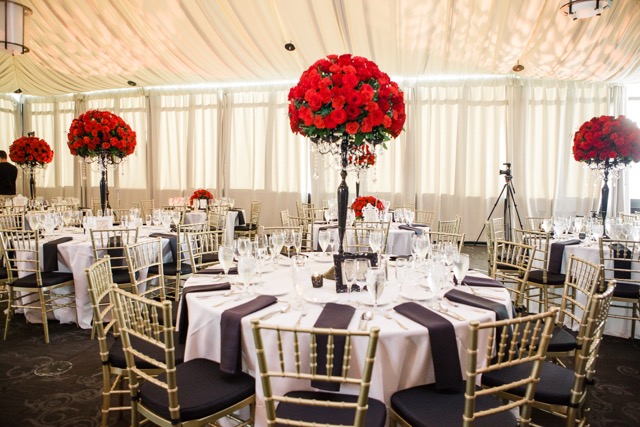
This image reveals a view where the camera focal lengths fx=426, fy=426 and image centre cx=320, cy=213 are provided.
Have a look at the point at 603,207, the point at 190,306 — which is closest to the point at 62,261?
the point at 190,306

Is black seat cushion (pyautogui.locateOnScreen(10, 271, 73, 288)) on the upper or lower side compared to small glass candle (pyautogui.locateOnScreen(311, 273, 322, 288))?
lower

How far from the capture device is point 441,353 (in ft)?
6.05

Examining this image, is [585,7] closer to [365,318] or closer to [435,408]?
[365,318]

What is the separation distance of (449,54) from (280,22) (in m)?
2.98

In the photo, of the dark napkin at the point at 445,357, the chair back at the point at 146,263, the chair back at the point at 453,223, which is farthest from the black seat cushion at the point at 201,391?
the chair back at the point at 453,223


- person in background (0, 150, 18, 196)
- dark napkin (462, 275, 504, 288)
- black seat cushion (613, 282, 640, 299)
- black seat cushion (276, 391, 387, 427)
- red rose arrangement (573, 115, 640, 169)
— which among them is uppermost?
red rose arrangement (573, 115, 640, 169)

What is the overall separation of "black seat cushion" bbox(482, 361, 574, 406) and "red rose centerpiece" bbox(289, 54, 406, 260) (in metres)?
1.15

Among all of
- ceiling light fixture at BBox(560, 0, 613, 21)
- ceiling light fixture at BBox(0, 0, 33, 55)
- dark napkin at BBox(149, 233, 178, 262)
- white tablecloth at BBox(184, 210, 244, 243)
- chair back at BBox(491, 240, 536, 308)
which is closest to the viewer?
chair back at BBox(491, 240, 536, 308)

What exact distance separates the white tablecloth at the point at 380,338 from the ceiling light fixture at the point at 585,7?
3706mm

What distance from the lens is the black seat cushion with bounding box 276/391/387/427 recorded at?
1.63 metres

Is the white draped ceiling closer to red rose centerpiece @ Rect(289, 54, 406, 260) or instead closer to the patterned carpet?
red rose centerpiece @ Rect(289, 54, 406, 260)

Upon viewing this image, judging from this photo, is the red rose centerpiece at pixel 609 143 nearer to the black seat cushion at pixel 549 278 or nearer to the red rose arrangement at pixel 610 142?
the red rose arrangement at pixel 610 142

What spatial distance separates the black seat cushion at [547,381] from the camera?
194cm

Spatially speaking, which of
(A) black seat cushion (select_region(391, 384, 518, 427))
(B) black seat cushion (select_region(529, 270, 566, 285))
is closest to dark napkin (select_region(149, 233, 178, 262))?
(A) black seat cushion (select_region(391, 384, 518, 427))
